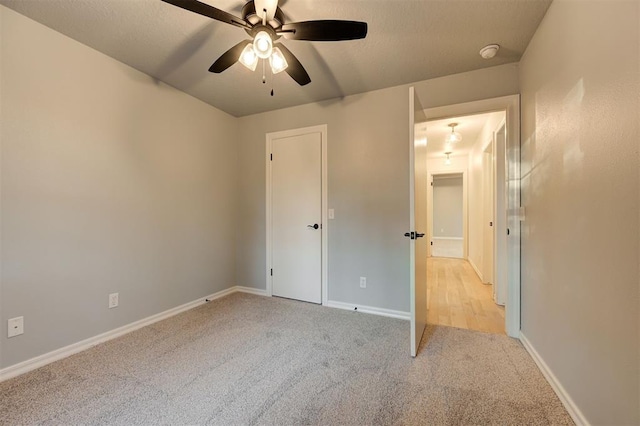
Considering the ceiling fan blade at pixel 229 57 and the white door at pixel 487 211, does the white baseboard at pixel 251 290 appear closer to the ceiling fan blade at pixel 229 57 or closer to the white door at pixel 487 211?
the ceiling fan blade at pixel 229 57

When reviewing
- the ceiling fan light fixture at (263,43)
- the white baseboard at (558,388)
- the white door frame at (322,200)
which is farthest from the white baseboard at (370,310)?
the ceiling fan light fixture at (263,43)

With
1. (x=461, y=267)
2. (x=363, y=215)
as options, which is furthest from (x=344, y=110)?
(x=461, y=267)

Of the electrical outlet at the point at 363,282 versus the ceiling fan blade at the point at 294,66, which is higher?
the ceiling fan blade at the point at 294,66

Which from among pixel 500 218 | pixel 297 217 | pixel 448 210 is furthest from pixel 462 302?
pixel 448 210

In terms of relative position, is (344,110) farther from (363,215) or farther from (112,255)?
(112,255)

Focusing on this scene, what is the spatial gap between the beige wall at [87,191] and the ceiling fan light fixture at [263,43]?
5.09 feet

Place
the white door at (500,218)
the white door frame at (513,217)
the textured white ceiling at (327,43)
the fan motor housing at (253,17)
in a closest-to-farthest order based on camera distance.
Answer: the fan motor housing at (253,17), the textured white ceiling at (327,43), the white door frame at (513,217), the white door at (500,218)

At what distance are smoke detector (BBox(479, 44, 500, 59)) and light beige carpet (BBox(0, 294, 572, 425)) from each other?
2330 mm

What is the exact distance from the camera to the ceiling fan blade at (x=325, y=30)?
4.71 feet

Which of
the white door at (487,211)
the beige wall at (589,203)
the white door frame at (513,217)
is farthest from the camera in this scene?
the white door at (487,211)

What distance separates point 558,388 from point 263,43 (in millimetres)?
2605

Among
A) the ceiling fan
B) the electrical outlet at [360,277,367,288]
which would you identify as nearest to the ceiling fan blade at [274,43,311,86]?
the ceiling fan

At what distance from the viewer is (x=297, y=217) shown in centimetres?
328

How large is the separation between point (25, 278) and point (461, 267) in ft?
19.4
